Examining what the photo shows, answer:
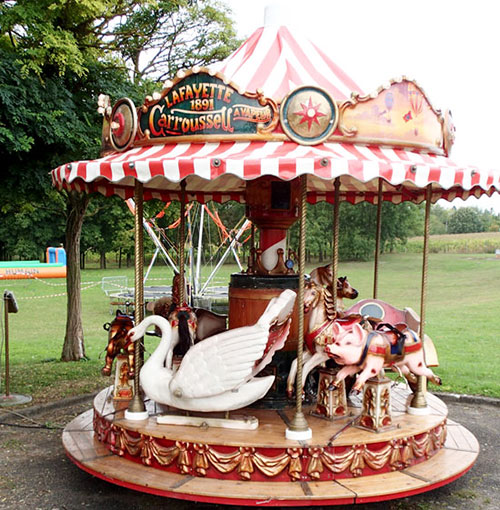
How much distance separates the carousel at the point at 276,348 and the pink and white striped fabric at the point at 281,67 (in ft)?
0.07

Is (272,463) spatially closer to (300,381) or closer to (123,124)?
(300,381)

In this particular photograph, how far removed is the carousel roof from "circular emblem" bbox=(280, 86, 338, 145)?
0.02m

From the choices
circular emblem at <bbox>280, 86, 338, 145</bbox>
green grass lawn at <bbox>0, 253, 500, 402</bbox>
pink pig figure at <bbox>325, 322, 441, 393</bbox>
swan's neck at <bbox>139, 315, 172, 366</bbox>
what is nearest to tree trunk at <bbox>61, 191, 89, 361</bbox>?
green grass lawn at <bbox>0, 253, 500, 402</bbox>

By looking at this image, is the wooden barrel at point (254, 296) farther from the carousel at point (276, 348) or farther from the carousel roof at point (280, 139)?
the carousel roof at point (280, 139)

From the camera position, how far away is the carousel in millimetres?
5059

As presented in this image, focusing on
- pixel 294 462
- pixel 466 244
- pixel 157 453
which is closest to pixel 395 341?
pixel 294 462

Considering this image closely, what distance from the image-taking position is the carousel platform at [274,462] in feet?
16.3

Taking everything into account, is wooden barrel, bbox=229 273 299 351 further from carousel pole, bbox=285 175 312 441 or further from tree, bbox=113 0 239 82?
tree, bbox=113 0 239 82

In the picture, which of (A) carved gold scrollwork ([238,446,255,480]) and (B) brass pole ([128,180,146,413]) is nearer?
(A) carved gold scrollwork ([238,446,255,480])

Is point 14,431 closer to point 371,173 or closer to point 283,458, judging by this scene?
point 283,458

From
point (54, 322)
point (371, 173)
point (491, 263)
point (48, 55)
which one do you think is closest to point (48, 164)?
point (48, 55)

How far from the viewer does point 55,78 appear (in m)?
8.87

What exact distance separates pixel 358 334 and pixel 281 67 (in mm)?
2964

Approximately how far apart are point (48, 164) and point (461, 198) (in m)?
6.05
